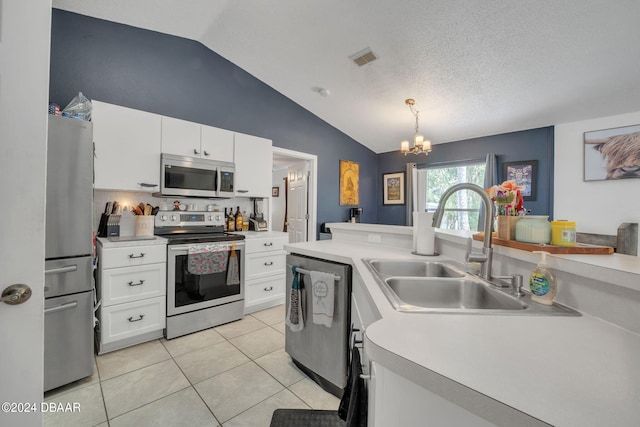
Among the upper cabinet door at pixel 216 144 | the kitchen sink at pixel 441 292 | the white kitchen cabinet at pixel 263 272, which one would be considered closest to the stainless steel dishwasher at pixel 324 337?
the kitchen sink at pixel 441 292

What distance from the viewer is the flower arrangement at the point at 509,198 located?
46.6 inches

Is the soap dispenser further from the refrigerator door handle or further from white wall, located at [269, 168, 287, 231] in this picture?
white wall, located at [269, 168, 287, 231]

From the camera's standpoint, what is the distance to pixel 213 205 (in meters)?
3.24

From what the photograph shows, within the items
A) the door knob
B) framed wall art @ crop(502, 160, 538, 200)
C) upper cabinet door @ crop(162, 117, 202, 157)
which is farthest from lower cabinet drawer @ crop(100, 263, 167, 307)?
framed wall art @ crop(502, 160, 538, 200)

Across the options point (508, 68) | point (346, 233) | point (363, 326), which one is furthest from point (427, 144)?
point (363, 326)

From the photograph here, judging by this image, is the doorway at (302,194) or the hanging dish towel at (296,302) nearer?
the hanging dish towel at (296,302)

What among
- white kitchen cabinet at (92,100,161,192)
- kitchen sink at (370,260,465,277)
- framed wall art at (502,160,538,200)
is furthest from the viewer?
framed wall art at (502,160,538,200)

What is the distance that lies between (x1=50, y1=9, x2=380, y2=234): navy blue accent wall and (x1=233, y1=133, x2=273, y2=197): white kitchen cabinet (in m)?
0.38

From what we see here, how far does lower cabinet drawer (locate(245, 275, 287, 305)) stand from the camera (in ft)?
9.54

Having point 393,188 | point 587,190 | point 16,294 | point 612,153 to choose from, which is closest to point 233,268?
point 16,294

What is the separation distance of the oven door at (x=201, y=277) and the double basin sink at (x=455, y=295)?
1710 millimetres

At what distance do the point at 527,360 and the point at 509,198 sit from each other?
87 cm

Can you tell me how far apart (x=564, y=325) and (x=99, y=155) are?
10.4 feet

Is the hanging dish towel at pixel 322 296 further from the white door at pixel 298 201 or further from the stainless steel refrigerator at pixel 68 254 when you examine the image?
the white door at pixel 298 201
